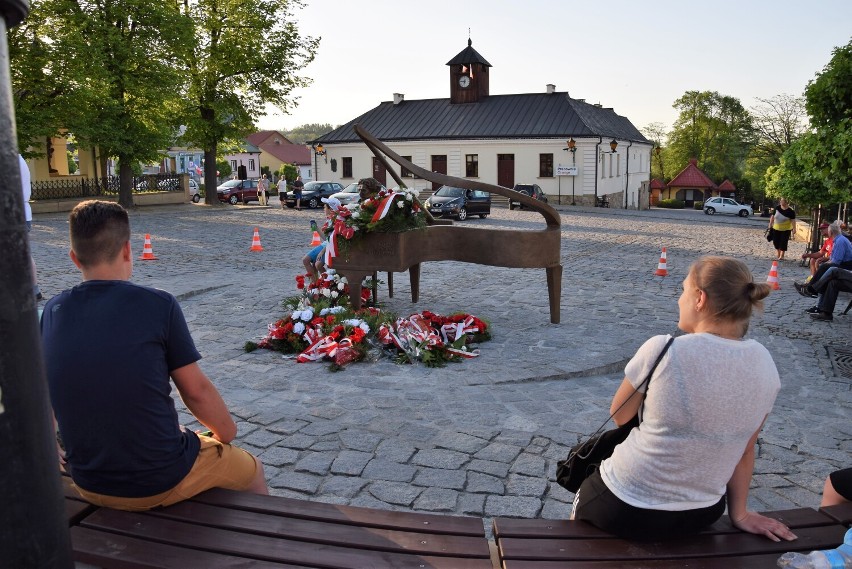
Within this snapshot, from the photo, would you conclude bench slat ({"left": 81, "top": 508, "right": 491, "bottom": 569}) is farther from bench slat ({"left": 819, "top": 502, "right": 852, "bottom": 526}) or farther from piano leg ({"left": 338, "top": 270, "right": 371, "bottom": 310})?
piano leg ({"left": 338, "top": 270, "right": 371, "bottom": 310})

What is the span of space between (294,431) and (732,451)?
3349 millimetres

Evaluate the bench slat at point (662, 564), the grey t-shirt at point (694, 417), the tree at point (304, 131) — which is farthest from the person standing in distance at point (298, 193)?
the tree at point (304, 131)

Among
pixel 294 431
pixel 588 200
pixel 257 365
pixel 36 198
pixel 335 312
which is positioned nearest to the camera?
pixel 294 431

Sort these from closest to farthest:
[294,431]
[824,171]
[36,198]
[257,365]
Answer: [294,431]
[257,365]
[824,171]
[36,198]

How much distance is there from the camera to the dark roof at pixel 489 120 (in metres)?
46.4

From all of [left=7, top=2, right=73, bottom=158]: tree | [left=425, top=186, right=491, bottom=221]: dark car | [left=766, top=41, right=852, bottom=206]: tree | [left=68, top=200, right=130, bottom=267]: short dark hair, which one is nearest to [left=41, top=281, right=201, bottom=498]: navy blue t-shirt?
[left=68, top=200, right=130, bottom=267]: short dark hair

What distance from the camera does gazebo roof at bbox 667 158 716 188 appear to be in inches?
2874

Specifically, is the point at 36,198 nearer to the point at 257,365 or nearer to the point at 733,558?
the point at 257,365

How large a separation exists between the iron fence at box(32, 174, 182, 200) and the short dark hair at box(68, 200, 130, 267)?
3235 centimetres

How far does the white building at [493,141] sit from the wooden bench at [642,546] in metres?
42.8

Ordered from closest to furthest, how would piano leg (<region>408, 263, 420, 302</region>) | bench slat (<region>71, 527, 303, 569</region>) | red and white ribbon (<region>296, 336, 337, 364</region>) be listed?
bench slat (<region>71, 527, 303, 569</region>), red and white ribbon (<region>296, 336, 337, 364</region>), piano leg (<region>408, 263, 420, 302</region>)

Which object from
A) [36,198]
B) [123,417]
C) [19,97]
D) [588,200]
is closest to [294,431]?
[123,417]

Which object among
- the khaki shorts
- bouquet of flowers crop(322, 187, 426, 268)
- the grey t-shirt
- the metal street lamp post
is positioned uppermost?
the metal street lamp post

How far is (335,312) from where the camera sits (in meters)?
7.86
